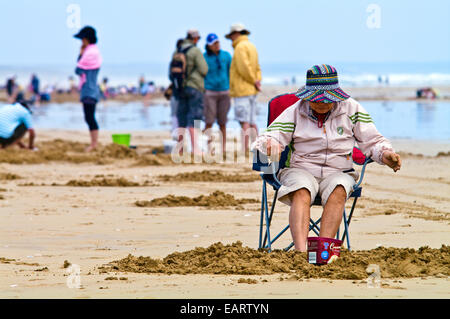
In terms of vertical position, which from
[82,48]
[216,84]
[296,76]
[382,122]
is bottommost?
[382,122]

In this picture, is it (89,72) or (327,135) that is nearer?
(327,135)

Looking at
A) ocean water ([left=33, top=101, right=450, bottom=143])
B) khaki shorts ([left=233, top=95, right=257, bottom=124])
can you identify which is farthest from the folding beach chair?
ocean water ([left=33, top=101, right=450, bottom=143])

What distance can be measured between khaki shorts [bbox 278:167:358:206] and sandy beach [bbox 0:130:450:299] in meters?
0.44

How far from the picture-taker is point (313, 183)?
534cm

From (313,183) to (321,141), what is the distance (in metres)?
0.28

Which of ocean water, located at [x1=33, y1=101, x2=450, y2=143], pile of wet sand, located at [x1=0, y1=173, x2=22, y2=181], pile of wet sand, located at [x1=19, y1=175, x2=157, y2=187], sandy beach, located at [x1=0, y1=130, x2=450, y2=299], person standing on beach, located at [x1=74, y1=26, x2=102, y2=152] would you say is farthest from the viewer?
ocean water, located at [x1=33, y1=101, x2=450, y2=143]

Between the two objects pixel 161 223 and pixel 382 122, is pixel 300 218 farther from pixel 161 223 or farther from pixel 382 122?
pixel 382 122

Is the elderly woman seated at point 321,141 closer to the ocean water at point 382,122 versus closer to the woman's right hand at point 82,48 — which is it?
the woman's right hand at point 82,48

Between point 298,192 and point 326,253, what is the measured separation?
58cm

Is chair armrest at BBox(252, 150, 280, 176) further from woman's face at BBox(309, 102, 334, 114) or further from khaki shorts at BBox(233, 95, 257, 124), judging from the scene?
khaki shorts at BBox(233, 95, 257, 124)

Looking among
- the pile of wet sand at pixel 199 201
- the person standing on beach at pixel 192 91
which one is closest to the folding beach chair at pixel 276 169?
the pile of wet sand at pixel 199 201

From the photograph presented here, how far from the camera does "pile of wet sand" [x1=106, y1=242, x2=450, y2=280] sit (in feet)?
15.1

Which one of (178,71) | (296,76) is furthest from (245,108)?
(296,76)

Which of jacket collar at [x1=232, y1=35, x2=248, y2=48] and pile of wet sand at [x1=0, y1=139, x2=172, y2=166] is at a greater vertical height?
jacket collar at [x1=232, y1=35, x2=248, y2=48]
